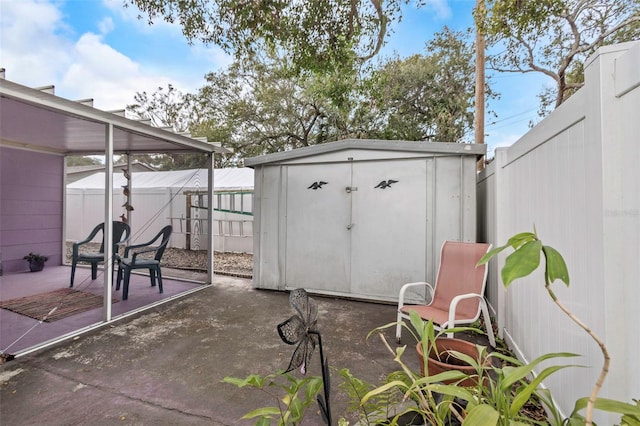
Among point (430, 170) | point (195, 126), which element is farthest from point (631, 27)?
point (195, 126)

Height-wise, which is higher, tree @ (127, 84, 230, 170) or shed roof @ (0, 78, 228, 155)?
tree @ (127, 84, 230, 170)

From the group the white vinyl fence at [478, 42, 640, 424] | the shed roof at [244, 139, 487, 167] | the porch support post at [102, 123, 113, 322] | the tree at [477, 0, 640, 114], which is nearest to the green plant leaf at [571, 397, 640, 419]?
the white vinyl fence at [478, 42, 640, 424]

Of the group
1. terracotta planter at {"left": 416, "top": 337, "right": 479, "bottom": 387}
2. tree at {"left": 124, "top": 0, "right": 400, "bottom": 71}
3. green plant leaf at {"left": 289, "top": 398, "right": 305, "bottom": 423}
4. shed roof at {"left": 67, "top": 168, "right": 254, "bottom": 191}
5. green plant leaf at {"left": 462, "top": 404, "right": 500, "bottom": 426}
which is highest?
tree at {"left": 124, "top": 0, "right": 400, "bottom": 71}

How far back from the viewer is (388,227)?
14.4 feet

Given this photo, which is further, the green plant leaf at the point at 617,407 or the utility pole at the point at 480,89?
the utility pole at the point at 480,89

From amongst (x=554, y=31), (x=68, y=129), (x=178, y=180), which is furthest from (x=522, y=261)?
(x=554, y=31)

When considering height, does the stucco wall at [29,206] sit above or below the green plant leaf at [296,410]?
above

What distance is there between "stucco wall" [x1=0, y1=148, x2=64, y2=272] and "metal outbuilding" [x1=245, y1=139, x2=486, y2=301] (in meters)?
4.60

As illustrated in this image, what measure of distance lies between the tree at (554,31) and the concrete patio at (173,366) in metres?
5.28

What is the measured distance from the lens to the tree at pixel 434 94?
10516mm

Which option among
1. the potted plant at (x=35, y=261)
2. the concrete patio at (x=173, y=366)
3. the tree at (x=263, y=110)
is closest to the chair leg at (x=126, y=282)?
the concrete patio at (x=173, y=366)

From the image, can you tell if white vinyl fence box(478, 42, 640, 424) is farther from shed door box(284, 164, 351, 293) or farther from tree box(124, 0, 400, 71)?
tree box(124, 0, 400, 71)

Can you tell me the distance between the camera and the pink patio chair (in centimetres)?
283

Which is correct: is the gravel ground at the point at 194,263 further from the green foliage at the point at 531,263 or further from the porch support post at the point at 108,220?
the green foliage at the point at 531,263
